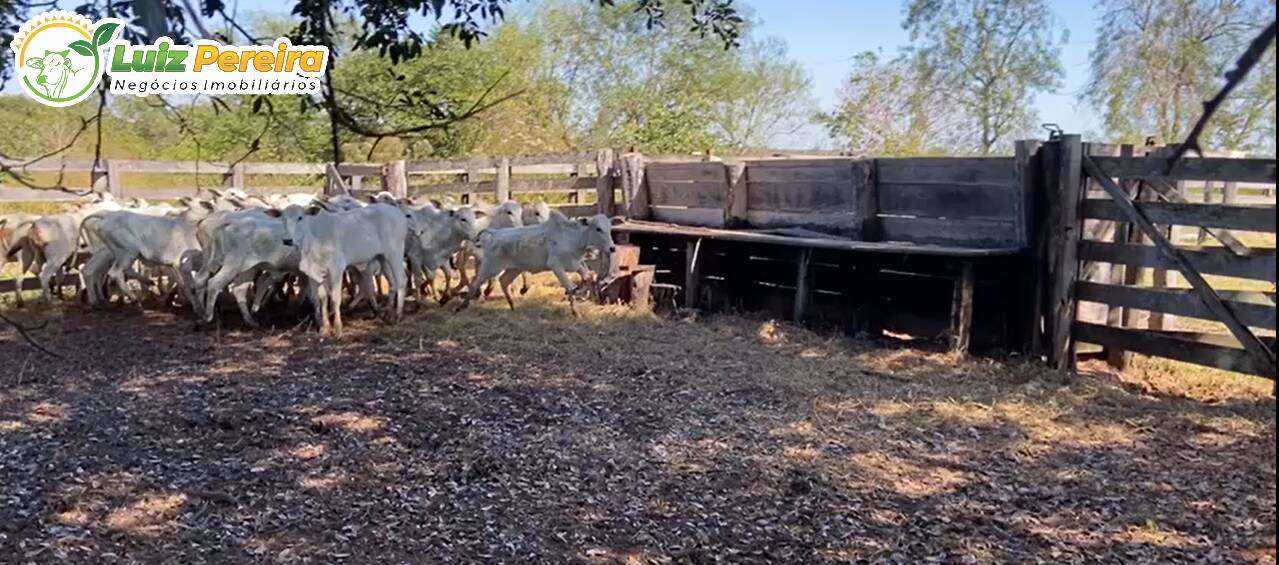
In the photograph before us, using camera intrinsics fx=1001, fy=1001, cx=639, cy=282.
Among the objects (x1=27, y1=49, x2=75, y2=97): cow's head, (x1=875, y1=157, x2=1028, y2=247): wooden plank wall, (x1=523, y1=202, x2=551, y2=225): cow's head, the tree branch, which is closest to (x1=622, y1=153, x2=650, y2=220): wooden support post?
(x1=523, y1=202, x2=551, y2=225): cow's head

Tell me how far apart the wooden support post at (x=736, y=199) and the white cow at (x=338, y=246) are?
3.25 meters

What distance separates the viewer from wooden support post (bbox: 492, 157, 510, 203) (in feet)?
39.7

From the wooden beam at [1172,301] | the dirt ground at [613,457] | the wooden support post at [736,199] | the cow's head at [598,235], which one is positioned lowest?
the dirt ground at [613,457]

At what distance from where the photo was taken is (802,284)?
27.8ft

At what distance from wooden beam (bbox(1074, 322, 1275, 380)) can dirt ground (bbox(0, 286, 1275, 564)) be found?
0.26 metres

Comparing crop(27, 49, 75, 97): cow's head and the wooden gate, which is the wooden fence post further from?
the wooden gate

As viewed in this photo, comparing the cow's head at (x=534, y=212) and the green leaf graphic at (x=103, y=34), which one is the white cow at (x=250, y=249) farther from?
the green leaf graphic at (x=103, y=34)

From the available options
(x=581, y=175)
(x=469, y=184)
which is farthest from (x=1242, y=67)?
(x=469, y=184)

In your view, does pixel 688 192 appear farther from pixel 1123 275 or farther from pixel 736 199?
pixel 1123 275

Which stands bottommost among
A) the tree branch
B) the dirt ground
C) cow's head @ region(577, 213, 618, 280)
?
the dirt ground

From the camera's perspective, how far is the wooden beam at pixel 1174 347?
5.80 meters

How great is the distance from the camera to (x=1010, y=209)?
7.12 metres

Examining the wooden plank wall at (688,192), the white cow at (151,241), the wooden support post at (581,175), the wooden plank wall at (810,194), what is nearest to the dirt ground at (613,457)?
the wooden plank wall at (810,194)

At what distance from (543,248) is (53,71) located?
6044 mm
